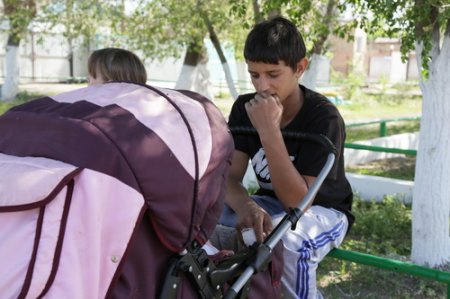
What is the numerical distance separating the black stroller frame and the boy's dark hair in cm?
48

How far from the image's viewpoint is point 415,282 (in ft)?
14.9

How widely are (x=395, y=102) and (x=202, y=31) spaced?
13.3 metres

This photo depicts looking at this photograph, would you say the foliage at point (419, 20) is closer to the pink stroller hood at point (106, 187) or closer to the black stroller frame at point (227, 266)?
the black stroller frame at point (227, 266)

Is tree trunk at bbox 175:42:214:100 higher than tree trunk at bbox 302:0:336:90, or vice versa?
tree trunk at bbox 302:0:336:90

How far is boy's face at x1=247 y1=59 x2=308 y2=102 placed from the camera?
2.58 meters

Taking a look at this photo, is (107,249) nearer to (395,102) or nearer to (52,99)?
(52,99)

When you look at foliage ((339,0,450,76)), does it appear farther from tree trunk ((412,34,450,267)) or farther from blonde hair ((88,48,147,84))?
blonde hair ((88,48,147,84))

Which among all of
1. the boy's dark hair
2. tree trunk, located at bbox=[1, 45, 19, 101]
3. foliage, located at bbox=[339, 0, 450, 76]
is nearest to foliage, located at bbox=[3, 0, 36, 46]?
tree trunk, located at bbox=[1, 45, 19, 101]

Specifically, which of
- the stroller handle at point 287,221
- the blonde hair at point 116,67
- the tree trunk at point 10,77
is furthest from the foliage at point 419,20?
the tree trunk at point 10,77

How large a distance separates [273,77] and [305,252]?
707 mm

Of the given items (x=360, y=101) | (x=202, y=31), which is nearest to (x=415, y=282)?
(x=202, y=31)

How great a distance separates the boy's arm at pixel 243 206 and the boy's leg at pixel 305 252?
108 millimetres

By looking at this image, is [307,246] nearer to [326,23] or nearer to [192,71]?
[326,23]

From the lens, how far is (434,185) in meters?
4.63
